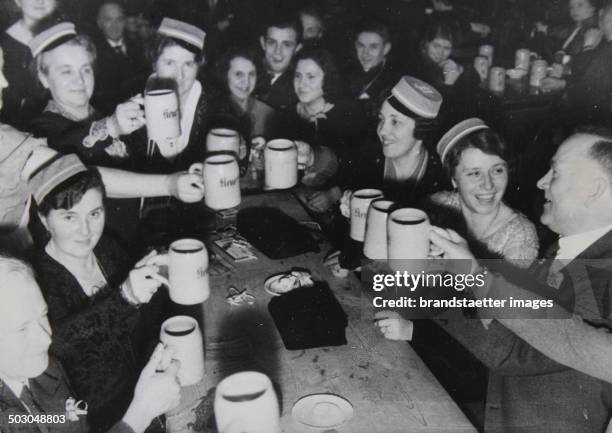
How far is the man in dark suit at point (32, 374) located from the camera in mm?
1008

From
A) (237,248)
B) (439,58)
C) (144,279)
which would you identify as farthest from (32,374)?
(439,58)

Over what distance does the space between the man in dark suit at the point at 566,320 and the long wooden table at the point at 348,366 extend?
8.4 inches

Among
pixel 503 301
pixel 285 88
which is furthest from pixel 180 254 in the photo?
pixel 285 88

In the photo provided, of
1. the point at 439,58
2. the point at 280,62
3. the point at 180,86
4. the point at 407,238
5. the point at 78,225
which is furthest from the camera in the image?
the point at 439,58

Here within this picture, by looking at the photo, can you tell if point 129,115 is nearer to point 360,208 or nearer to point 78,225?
point 78,225

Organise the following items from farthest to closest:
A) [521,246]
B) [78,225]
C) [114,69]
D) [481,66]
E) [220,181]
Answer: [481,66] → [114,69] → [521,246] → [220,181] → [78,225]

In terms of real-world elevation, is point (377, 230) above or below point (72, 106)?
below

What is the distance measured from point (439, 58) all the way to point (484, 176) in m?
2.32

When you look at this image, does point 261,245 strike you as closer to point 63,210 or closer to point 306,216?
point 306,216

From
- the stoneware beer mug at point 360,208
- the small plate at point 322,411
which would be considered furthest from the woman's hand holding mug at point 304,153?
the small plate at point 322,411

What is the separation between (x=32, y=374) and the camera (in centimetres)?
108

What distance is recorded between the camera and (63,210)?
1.28 m

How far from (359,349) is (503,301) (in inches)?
14.0

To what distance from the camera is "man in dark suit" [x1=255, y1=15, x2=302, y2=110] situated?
2.88 metres
